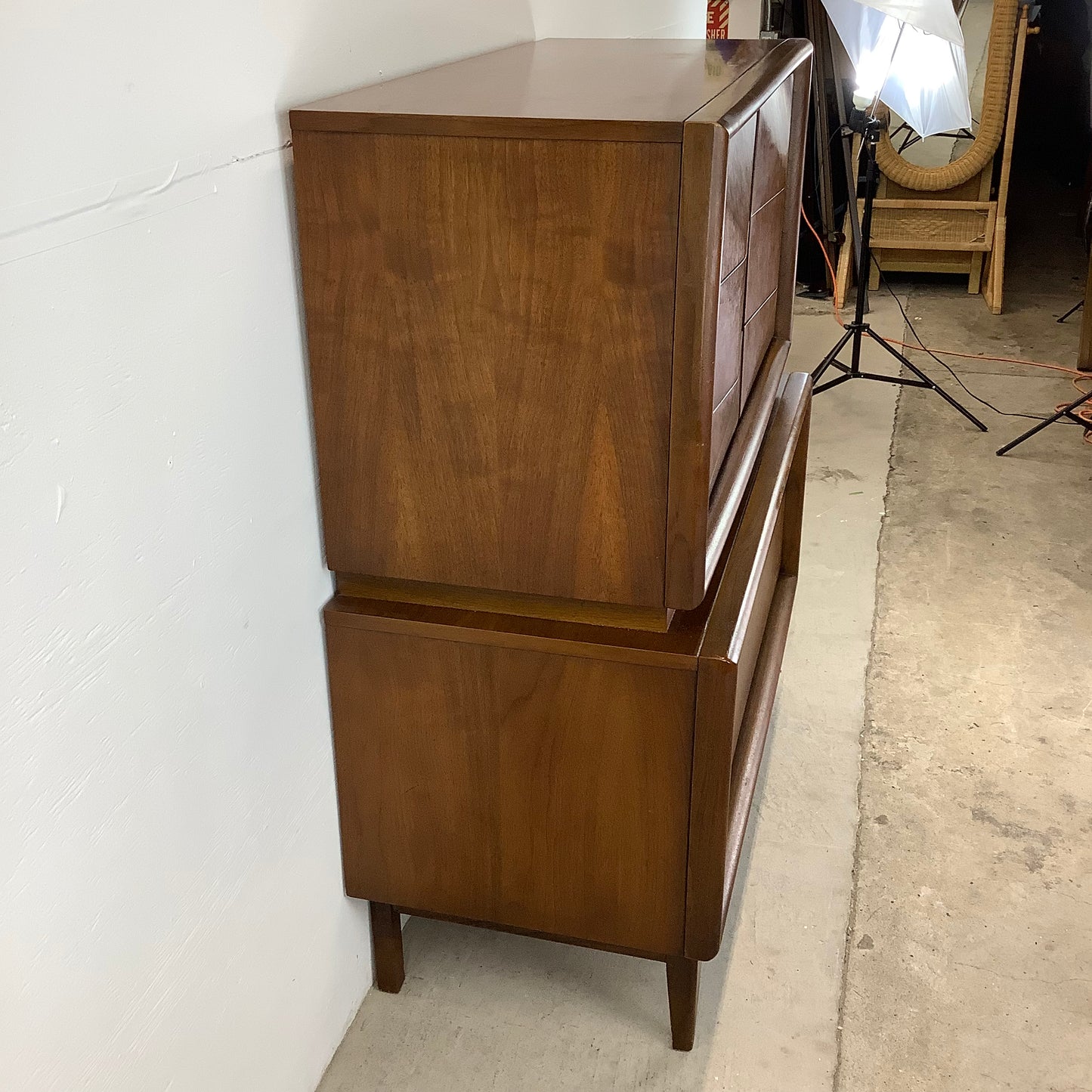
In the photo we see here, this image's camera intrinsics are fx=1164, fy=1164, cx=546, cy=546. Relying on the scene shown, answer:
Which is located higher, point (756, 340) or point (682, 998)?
point (756, 340)

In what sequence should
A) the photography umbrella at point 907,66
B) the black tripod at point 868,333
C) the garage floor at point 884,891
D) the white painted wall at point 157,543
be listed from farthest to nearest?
the black tripod at point 868,333 → the photography umbrella at point 907,66 → the garage floor at point 884,891 → the white painted wall at point 157,543

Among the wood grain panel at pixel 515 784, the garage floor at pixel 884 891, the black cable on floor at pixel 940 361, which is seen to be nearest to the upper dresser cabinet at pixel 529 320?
the wood grain panel at pixel 515 784

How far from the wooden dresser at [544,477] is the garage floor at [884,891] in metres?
0.17

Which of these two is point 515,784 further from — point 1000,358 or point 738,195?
point 1000,358

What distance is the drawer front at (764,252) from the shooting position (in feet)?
4.89

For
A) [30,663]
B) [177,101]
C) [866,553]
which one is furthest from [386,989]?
[866,553]

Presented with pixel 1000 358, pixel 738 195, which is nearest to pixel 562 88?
pixel 738 195

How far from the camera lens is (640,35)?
246cm

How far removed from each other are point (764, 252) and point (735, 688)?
2.23 feet

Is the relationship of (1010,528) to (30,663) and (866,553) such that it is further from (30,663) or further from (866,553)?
(30,663)

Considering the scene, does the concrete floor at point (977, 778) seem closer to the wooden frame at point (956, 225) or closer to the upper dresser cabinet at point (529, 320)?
the upper dresser cabinet at point (529, 320)

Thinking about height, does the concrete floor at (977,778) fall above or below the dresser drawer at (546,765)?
below

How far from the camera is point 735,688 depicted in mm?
1282

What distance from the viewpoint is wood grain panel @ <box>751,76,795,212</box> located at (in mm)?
1411
